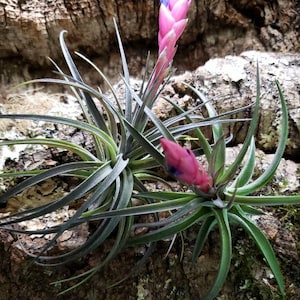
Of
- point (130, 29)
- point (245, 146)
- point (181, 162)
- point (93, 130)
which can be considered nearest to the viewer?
point (181, 162)

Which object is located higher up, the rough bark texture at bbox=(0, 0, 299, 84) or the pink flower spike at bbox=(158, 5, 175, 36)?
the pink flower spike at bbox=(158, 5, 175, 36)

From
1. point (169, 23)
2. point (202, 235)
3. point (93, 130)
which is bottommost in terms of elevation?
point (202, 235)

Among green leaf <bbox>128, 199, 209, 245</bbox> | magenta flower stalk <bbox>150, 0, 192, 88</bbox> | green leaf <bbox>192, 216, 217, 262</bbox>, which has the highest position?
magenta flower stalk <bbox>150, 0, 192, 88</bbox>

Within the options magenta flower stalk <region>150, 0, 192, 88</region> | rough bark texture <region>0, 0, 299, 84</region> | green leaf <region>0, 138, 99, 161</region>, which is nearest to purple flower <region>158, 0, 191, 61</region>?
magenta flower stalk <region>150, 0, 192, 88</region>

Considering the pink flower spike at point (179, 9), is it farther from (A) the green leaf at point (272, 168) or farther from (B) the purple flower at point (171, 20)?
(A) the green leaf at point (272, 168)

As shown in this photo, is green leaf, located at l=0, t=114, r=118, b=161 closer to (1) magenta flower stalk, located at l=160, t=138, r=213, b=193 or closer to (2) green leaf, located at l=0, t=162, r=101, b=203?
(2) green leaf, located at l=0, t=162, r=101, b=203

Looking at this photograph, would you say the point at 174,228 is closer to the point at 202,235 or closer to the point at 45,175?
the point at 202,235

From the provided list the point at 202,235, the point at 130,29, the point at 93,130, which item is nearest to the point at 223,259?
the point at 202,235
